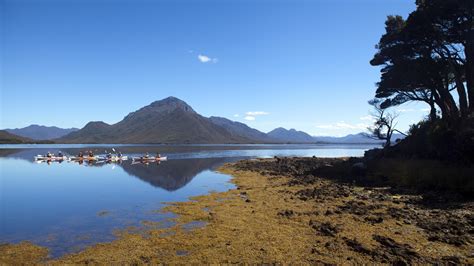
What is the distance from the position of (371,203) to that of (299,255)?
11.8 m

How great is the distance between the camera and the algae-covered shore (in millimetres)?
12414

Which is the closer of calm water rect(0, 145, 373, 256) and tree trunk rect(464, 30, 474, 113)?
calm water rect(0, 145, 373, 256)

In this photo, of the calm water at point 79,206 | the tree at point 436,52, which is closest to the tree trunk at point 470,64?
the tree at point 436,52

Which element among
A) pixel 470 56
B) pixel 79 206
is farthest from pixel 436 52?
pixel 79 206

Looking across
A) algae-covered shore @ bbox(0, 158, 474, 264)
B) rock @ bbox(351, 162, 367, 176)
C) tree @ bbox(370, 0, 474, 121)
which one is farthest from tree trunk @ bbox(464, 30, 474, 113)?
algae-covered shore @ bbox(0, 158, 474, 264)

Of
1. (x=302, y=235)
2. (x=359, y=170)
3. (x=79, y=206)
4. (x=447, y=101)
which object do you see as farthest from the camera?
(x=447, y=101)

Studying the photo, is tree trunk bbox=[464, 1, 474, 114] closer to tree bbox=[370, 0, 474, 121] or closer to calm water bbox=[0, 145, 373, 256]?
tree bbox=[370, 0, 474, 121]

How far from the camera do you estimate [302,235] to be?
15156 millimetres

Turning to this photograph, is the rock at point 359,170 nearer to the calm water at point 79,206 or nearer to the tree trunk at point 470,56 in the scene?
the tree trunk at point 470,56

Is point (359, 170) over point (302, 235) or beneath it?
over

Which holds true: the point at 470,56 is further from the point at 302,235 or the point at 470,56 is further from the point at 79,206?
the point at 79,206

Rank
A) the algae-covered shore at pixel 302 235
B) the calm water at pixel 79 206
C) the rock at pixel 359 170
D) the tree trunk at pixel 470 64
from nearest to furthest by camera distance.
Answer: the algae-covered shore at pixel 302 235 → the calm water at pixel 79 206 → the tree trunk at pixel 470 64 → the rock at pixel 359 170

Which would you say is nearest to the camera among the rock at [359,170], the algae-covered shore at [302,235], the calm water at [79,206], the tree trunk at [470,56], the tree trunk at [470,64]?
the algae-covered shore at [302,235]

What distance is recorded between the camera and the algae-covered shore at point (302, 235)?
12414mm
